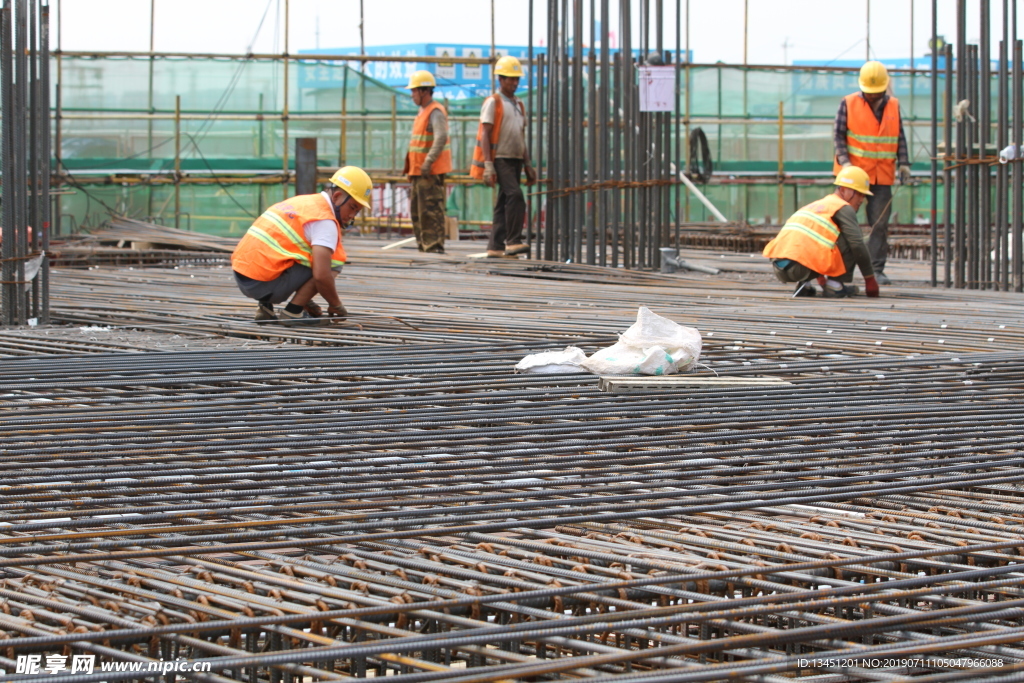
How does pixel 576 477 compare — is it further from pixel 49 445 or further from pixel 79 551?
pixel 49 445

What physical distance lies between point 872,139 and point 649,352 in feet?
16.6

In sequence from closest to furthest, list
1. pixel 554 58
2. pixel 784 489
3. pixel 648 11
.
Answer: pixel 784 489 < pixel 648 11 < pixel 554 58

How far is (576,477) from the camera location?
335cm

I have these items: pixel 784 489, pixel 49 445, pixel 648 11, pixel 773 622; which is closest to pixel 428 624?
pixel 773 622

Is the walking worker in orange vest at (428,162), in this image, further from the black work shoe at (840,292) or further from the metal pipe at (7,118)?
the metal pipe at (7,118)

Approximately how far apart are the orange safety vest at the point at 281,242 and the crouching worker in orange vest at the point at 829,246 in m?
3.10

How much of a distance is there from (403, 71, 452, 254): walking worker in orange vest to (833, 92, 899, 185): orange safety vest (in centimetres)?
361

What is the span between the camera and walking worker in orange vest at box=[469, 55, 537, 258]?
10422mm

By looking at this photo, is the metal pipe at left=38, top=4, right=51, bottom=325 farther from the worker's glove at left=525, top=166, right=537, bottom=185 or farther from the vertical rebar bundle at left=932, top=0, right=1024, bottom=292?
the vertical rebar bundle at left=932, top=0, right=1024, bottom=292

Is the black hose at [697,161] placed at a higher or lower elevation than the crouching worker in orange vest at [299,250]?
higher

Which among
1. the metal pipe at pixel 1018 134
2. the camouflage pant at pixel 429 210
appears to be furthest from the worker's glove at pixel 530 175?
the metal pipe at pixel 1018 134

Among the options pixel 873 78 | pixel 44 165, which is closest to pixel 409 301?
pixel 44 165

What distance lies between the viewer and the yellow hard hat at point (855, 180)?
25.8ft

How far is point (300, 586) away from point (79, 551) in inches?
22.8
